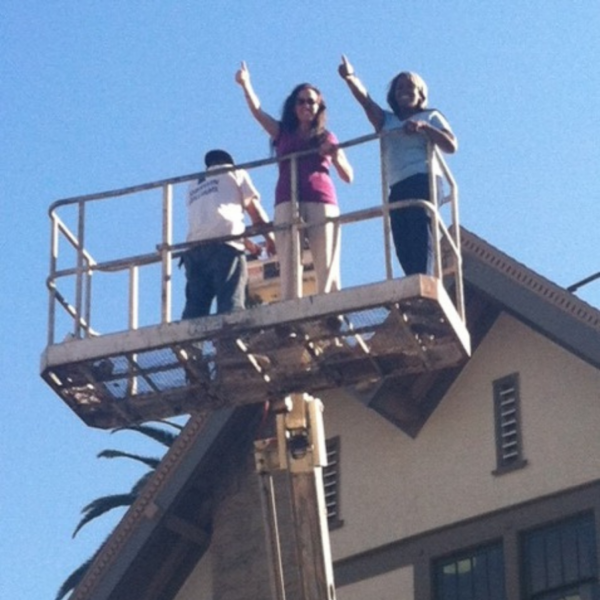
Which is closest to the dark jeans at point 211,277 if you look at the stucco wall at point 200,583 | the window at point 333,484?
the window at point 333,484

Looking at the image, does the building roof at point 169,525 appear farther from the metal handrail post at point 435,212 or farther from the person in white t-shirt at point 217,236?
the metal handrail post at point 435,212

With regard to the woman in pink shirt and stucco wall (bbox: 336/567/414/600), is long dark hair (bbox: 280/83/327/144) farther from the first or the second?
stucco wall (bbox: 336/567/414/600)

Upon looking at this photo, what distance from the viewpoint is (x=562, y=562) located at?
714 inches

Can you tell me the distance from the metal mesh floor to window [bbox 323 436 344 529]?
4.94m

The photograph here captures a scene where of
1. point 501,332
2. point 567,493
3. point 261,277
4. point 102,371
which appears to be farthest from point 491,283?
point 102,371

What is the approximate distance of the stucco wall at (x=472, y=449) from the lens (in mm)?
18516

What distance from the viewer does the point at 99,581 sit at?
21.5m

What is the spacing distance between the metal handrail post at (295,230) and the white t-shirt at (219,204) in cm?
63

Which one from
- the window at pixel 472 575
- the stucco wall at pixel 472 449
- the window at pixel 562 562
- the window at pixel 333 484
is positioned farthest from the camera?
the window at pixel 333 484

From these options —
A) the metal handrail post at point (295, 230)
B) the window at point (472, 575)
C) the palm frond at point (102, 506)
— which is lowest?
the window at point (472, 575)

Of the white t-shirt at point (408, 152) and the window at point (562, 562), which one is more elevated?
the white t-shirt at point (408, 152)

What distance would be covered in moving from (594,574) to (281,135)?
4850 mm

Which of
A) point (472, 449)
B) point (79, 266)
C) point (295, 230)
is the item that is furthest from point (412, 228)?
point (472, 449)

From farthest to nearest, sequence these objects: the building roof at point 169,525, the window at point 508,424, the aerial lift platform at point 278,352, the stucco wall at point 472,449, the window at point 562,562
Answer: the building roof at point 169,525 < the window at point 508,424 < the stucco wall at point 472,449 < the window at point 562,562 < the aerial lift platform at point 278,352
